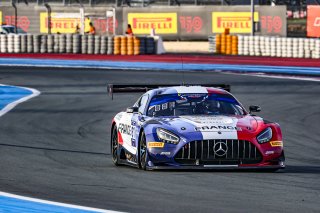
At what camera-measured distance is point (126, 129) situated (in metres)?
14.9

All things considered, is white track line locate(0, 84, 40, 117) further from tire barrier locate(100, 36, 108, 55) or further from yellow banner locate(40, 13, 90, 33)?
yellow banner locate(40, 13, 90, 33)

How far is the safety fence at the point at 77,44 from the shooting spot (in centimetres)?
5019

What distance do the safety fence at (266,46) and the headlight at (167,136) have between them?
109 feet

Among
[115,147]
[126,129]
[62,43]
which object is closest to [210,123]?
[126,129]

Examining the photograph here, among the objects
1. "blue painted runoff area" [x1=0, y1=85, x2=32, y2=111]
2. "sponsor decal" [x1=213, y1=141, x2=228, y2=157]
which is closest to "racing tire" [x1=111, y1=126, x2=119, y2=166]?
"sponsor decal" [x1=213, y1=141, x2=228, y2=157]

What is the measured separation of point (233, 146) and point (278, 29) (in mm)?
45444

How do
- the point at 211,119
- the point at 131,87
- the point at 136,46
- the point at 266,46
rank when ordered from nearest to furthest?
the point at 211,119 < the point at 131,87 < the point at 266,46 < the point at 136,46

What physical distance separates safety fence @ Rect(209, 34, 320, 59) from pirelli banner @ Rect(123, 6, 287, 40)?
5.46m

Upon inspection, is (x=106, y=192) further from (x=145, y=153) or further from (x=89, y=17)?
(x=89, y=17)

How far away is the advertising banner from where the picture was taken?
54.8 metres

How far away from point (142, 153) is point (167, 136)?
1.94 ft

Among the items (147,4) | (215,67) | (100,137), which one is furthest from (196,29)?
(100,137)

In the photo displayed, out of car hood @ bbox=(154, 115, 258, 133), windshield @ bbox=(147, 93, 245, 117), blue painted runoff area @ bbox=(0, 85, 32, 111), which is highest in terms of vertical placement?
windshield @ bbox=(147, 93, 245, 117)

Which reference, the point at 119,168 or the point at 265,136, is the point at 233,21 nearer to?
the point at 119,168
